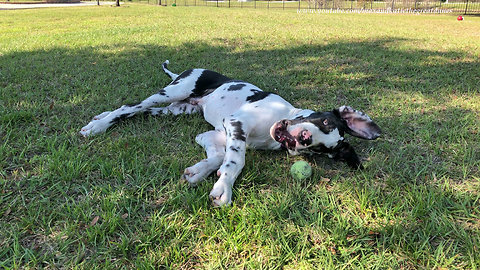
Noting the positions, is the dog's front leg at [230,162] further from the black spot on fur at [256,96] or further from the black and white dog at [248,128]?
the black spot on fur at [256,96]

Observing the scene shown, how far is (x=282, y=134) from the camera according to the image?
2.79 meters

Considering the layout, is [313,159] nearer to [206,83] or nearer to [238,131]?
[238,131]

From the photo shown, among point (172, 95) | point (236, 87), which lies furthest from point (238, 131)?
point (172, 95)

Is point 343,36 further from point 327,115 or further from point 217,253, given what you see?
point 217,253

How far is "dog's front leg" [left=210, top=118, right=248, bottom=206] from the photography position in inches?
88.7

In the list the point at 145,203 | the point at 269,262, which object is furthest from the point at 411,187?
the point at 145,203

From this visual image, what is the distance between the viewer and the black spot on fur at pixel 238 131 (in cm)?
279

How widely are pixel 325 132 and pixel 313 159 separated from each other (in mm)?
325

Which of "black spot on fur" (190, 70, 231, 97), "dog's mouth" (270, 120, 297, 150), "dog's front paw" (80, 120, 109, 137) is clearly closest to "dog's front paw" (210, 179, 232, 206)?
"dog's mouth" (270, 120, 297, 150)

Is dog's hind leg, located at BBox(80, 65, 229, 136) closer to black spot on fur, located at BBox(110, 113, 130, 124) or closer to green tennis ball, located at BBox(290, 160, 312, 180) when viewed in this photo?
black spot on fur, located at BBox(110, 113, 130, 124)

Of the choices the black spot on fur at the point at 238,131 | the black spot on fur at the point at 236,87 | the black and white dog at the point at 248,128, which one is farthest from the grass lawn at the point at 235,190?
the black spot on fur at the point at 236,87

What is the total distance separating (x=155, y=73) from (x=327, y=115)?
3.66 m

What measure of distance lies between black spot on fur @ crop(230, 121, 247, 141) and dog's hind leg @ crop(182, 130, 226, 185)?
0.66 ft

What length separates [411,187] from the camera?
2477mm
